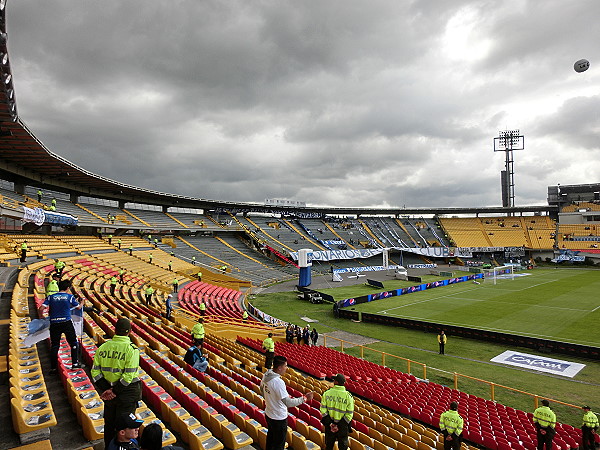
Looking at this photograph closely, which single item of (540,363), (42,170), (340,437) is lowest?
(540,363)

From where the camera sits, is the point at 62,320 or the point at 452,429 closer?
the point at 62,320

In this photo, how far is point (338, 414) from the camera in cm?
499

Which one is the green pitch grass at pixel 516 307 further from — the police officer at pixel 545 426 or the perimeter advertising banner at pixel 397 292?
the police officer at pixel 545 426

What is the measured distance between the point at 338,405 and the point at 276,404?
1047 millimetres

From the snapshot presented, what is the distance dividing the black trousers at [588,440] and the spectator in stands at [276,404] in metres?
8.16

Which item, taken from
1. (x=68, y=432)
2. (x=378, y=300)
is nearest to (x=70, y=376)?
(x=68, y=432)

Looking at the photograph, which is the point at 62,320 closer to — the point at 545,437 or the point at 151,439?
the point at 151,439

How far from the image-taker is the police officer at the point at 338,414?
16.3 feet

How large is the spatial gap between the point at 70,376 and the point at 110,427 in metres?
2.53

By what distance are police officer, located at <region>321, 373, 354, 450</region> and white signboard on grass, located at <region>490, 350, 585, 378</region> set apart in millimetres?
15455

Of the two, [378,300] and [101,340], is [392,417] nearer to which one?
[101,340]

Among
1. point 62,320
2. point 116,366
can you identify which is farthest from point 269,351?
point 116,366

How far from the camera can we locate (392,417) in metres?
8.72

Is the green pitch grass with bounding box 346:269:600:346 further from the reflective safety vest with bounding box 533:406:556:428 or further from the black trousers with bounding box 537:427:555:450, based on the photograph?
the reflective safety vest with bounding box 533:406:556:428
